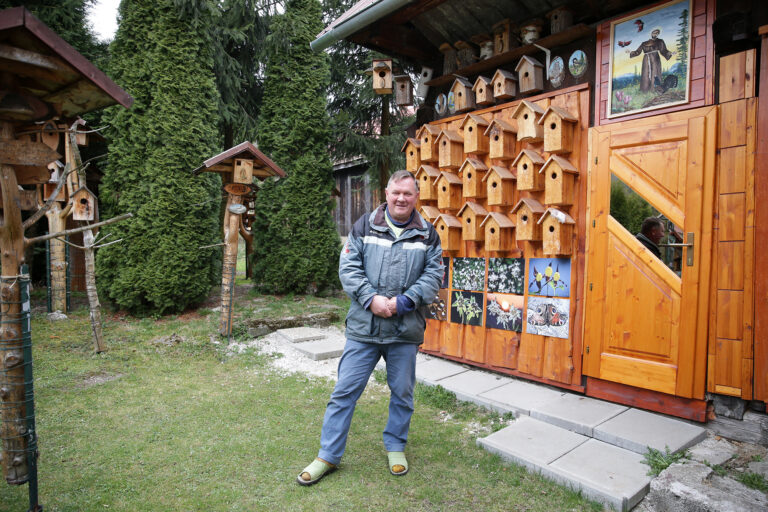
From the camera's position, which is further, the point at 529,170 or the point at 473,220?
the point at 473,220

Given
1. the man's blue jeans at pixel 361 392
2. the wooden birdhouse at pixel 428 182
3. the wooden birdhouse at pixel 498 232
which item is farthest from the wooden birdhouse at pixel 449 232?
the man's blue jeans at pixel 361 392

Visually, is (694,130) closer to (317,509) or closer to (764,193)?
(764,193)

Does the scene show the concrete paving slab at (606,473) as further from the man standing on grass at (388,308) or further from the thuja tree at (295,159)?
the thuja tree at (295,159)

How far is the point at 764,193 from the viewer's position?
3.23 m

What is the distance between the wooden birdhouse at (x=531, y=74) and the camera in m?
4.60

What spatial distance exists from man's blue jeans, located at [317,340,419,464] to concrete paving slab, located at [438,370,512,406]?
1373mm

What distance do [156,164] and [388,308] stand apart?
6.46 metres

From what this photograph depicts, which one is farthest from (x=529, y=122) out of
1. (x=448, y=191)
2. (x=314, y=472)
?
(x=314, y=472)

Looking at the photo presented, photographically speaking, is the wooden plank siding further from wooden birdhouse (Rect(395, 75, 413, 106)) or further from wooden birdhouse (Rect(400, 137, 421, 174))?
wooden birdhouse (Rect(395, 75, 413, 106))

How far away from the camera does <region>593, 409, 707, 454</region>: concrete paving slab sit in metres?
3.25

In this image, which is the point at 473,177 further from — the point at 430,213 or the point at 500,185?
the point at 430,213

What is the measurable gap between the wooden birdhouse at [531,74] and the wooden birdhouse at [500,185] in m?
0.85

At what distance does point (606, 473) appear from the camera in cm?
295

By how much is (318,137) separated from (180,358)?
5.44m
